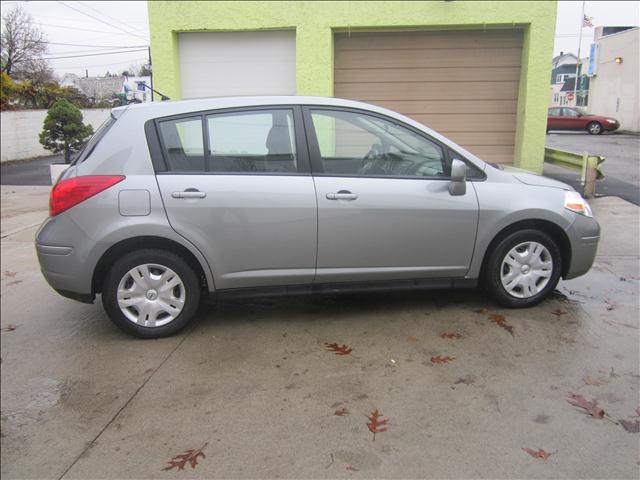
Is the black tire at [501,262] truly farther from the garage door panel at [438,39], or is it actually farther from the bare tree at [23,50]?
the garage door panel at [438,39]

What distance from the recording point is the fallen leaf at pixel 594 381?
3480 mm

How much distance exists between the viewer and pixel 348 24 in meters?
9.74

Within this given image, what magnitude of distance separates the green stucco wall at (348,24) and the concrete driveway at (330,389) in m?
5.54

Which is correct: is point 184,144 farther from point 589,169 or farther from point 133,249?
point 589,169

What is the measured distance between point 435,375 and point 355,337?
0.78 m

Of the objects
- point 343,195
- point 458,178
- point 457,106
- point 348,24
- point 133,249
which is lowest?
point 133,249

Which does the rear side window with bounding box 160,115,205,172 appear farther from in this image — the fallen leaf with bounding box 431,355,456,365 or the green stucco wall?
the green stucco wall

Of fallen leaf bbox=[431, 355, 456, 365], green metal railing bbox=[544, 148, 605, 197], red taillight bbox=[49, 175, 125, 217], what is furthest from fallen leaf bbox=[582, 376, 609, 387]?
green metal railing bbox=[544, 148, 605, 197]

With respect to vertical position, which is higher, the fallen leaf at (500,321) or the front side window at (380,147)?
the front side window at (380,147)

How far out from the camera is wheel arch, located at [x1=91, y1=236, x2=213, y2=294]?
4.05 metres

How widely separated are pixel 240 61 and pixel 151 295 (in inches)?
276

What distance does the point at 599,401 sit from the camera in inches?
130

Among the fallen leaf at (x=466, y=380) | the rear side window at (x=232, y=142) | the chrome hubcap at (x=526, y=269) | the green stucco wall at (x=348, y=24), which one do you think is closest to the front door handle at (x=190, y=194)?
the rear side window at (x=232, y=142)

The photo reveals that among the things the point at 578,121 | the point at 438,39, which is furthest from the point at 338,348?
the point at 578,121
